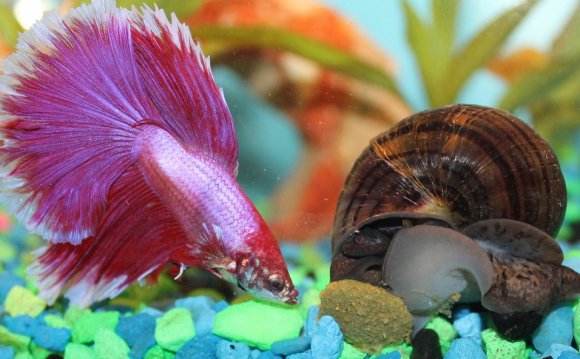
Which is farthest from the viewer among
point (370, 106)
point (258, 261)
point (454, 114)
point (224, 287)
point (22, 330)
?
point (370, 106)

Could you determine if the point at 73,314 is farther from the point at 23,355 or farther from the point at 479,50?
the point at 479,50

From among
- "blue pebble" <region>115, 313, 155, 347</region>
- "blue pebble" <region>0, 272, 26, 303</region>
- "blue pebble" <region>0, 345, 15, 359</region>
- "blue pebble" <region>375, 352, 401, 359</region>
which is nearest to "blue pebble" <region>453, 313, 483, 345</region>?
"blue pebble" <region>375, 352, 401, 359</region>

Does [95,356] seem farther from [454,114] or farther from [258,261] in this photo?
[454,114]

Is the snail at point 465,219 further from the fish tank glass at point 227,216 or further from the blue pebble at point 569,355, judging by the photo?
the blue pebble at point 569,355

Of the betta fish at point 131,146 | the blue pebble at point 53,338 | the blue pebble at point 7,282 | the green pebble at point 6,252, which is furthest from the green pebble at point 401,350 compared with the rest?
the green pebble at point 6,252

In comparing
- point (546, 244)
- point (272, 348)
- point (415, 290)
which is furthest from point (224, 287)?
point (546, 244)

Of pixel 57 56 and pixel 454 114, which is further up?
pixel 454 114
